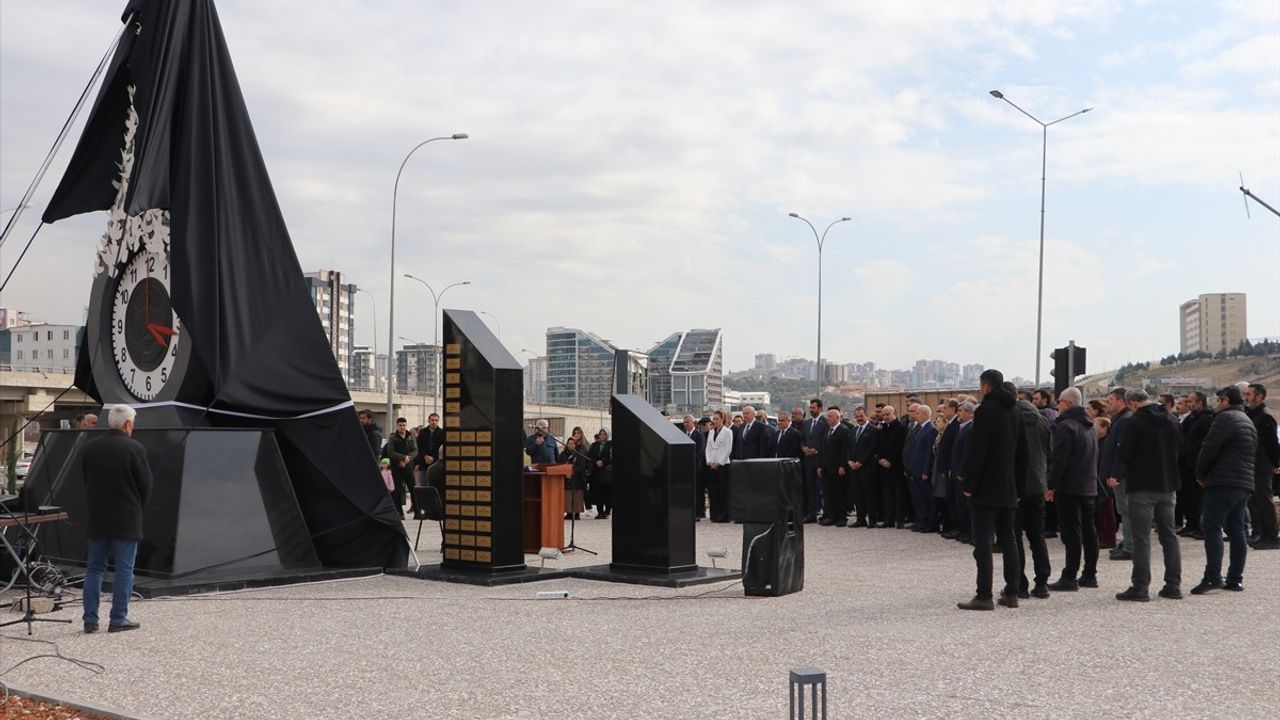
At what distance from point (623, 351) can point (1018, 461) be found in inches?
505

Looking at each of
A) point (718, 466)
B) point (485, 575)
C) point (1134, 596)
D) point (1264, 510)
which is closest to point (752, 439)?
point (718, 466)

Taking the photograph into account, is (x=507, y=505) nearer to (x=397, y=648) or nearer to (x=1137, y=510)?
(x=397, y=648)

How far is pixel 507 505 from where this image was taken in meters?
12.5

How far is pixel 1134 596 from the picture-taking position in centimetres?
1046

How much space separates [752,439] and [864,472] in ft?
10.4

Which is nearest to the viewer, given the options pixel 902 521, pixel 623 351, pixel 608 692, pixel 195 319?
pixel 608 692

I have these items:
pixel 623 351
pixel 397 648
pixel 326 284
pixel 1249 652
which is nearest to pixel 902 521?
pixel 623 351

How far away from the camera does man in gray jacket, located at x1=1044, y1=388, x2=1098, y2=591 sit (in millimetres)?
11195

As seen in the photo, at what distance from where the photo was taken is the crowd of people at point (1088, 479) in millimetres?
10172

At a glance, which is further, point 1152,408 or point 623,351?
point 623,351

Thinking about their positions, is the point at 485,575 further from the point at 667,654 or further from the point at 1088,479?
the point at 1088,479

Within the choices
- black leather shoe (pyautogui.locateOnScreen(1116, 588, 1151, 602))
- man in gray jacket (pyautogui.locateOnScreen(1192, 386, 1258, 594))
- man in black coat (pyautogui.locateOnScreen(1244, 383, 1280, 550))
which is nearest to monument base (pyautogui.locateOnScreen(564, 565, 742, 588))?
black leather shoe (pyautogui.locateOnScreen(1116, 588, 1151, 602))

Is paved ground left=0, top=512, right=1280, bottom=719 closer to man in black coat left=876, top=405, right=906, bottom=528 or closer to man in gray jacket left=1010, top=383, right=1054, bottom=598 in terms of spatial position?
man in gray jacket left=1010, top=383, right=1054, bottom=598

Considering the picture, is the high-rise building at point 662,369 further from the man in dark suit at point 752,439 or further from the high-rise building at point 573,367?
the man in dark suit at point 752,439
